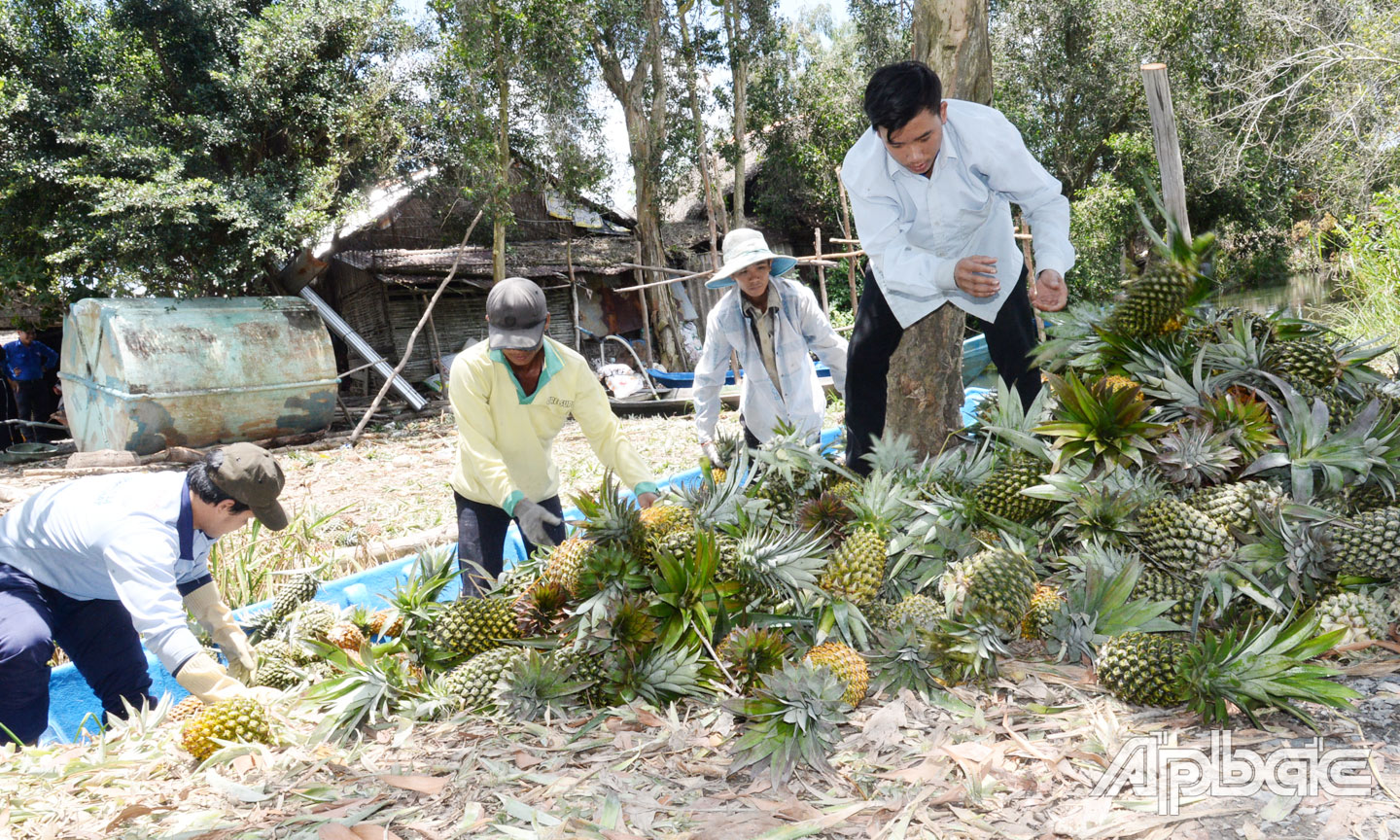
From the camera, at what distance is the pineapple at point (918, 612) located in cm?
219

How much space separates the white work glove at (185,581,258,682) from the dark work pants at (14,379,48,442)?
14.4 metres

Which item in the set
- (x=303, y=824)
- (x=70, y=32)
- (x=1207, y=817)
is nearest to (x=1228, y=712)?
(x=1207, y=817)

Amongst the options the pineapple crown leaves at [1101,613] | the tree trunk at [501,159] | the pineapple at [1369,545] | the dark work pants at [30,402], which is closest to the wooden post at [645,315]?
the tree trunk at [501,159]

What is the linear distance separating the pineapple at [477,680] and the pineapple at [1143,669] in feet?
5.10

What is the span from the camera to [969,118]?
3219 millimetres

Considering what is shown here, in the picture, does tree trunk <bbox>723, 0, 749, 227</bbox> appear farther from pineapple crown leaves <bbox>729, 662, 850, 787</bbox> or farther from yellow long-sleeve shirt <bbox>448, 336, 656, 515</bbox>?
pineapple crown leaves <bbox>729, 662, 850, 787</bbox>

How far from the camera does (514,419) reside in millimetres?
4141

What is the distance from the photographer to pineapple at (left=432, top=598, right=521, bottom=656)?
2412 millimetres

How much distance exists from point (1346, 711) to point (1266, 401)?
0.90 m

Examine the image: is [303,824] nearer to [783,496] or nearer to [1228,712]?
[783,496]

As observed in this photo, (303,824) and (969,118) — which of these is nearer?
(303,824)

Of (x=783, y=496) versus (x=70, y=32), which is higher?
(x=70, y=32)

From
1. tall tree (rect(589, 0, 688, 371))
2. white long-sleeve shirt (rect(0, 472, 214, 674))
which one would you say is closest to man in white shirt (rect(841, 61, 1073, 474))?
white long-sleeve shirt (rect(0, 472, 214, 674))

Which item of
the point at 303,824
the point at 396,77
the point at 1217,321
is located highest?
the point at 396,77
